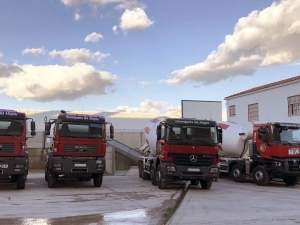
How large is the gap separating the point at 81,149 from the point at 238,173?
819 centimetres

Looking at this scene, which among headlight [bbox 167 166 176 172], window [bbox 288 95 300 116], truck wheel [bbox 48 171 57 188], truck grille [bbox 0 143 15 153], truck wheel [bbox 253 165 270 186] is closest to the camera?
truck grille [bbox 0 143 15 153]

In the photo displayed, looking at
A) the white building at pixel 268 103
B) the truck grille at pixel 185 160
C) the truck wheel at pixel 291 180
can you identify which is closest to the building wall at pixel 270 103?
the white building at pixel 268 103

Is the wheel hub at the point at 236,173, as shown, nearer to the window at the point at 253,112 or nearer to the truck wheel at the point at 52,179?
the truck wheel at the point at 52,179

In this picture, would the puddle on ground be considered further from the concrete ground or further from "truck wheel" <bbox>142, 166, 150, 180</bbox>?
"truck wheel" <bbox>142, 166, 150, 180</bbox>

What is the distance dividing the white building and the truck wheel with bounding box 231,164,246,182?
21.4ft

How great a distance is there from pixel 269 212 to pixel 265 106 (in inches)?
678

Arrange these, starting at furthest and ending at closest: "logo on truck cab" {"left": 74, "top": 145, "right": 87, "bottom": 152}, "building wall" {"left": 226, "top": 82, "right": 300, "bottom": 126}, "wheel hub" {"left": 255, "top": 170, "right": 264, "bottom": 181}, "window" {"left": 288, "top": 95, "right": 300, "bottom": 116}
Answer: "building wall" {"left": 226, "top": 82, "right": 300, "bottom": 126}
"window" {"left": 288, "top": 95, "right": 300, "bottom": 116}
"wheel hub" {"left": 255, "top": 170, "right": 264, "bottom": 181}
"logo on truck cab" {"left": 74, "top": 145, "right": 87, "bottom": 152}

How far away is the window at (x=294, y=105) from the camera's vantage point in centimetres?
2322

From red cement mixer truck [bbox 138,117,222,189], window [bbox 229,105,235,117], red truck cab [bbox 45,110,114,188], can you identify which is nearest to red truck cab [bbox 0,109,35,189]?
red truck cab [bbox 45,110,114,188]

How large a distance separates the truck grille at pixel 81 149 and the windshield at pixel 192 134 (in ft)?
10.1

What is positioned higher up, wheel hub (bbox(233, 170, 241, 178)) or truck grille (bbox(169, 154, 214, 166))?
truck grille (bbox(169, 154, 214, 166))

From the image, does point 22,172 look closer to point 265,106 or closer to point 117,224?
point 117,224

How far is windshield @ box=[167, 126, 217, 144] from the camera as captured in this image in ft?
48.0

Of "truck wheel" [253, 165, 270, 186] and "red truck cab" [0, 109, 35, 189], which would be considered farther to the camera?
"truck wheel" [253, 165, 270, 186]
